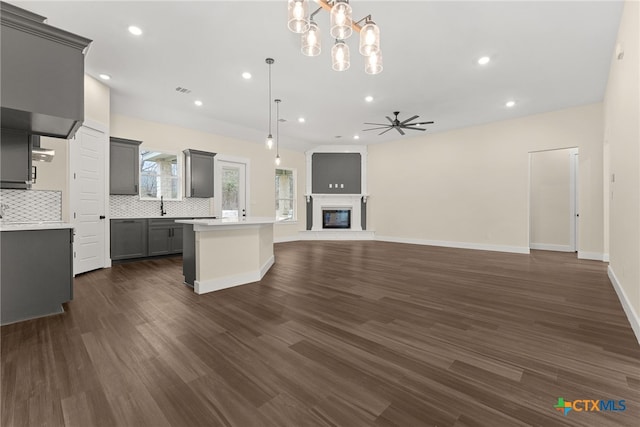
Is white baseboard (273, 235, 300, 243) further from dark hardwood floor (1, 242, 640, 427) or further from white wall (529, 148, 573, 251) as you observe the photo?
white wall (529, 148, 573, 251)

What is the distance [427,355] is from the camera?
192 centimetres

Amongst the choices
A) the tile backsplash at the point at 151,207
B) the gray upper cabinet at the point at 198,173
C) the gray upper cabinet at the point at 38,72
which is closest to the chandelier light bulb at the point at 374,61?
the gray upper cabinet at the point at 38,72

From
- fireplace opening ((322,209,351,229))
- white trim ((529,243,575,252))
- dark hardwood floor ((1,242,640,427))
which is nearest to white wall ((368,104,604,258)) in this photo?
fireplace opening ((322,209,351,229))

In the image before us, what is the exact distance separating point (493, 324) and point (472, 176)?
5.78 metres

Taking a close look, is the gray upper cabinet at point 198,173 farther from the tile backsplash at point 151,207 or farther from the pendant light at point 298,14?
the pendant light at point 298,14

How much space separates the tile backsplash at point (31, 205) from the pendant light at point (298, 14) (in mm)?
4039

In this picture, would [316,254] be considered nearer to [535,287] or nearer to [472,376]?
[535,287]

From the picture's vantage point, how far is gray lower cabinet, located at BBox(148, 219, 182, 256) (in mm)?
5688

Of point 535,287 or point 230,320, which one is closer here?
point 230,320

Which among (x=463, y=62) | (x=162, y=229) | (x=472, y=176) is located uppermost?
(x=463, y=62)

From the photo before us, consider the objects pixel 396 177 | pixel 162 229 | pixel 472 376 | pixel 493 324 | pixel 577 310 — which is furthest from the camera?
pixel 396 177

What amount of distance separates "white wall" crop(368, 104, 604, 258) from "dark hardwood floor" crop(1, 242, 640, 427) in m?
3.24

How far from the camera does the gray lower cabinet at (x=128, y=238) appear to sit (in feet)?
17.0

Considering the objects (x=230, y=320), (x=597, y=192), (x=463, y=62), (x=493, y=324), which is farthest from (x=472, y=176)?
(x=230, y=320)
